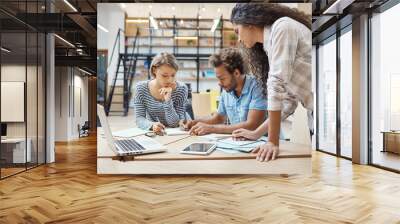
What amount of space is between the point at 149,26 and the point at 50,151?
11.6ft

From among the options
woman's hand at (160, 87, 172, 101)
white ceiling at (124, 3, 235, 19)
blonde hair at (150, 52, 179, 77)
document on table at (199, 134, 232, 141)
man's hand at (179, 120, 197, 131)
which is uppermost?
white ceiling at (124, 3, 235, 19)

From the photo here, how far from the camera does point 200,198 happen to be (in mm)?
4625

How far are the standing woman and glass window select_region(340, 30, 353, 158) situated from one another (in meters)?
2.69

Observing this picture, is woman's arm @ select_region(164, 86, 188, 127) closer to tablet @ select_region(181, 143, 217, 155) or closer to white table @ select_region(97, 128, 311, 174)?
white table @ select_region(97, 128, 311, 174)

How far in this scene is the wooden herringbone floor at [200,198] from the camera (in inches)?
150

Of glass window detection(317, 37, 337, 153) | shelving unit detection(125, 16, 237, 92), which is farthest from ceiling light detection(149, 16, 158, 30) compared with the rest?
glass window detection(317, 37, 337, 153)

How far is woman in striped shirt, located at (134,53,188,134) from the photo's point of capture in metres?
5.70

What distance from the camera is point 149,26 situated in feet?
19.1

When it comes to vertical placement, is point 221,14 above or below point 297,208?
above

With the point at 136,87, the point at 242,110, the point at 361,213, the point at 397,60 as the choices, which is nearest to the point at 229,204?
the point at 361,213

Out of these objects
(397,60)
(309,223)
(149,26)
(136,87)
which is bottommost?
(309,223)

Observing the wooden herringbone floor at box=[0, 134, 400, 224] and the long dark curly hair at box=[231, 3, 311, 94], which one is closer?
the wooden herringbone floor at box=[0, 134, 400, 224]

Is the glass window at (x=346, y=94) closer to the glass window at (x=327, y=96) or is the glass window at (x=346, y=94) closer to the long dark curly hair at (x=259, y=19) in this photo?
the glass window at (x=327, y=96)

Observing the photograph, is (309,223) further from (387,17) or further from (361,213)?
(387,17)
